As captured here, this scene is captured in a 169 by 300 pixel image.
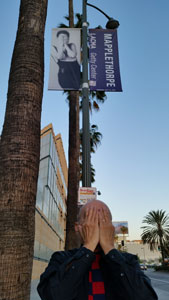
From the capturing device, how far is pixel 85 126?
556 cm

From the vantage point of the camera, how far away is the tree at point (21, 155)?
82.4 inches

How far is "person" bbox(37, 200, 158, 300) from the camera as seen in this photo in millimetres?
1325

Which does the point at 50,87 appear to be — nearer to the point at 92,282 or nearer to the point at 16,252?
the point at 16,252

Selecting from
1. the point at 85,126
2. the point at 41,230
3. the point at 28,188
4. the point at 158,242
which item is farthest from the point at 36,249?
the point at 158,242

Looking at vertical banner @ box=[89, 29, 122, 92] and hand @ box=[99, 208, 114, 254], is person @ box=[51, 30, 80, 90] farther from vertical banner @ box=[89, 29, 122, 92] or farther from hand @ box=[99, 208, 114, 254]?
hand @ box=[99, 208, 114, 254]

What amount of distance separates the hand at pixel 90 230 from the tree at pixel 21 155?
2.95 ft

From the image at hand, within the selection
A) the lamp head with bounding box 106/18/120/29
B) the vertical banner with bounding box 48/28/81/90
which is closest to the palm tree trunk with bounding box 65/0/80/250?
the lamp head with bounding box 106/18/120/29

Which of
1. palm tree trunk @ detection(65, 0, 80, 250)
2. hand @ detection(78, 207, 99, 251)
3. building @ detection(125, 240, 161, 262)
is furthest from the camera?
building @ detection(125, 240, 161, 262)

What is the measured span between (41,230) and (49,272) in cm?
1932

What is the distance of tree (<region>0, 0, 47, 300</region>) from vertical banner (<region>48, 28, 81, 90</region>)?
8.15ft

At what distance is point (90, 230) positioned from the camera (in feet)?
4.84

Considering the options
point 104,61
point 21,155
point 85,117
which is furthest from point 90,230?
point 104,61

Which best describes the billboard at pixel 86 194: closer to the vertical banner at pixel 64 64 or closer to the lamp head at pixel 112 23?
the vertical banner at pixel 64 64

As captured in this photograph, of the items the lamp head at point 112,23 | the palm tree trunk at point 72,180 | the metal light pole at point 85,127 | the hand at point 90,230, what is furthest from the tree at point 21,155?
the palm tree trunk at point 72,180
